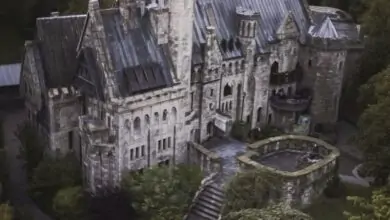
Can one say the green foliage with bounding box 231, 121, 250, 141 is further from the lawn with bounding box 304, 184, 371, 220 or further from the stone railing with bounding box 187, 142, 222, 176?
the lawn with bounding box 304, 184, 371, 220

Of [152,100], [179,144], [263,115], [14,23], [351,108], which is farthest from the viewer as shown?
[14,23]

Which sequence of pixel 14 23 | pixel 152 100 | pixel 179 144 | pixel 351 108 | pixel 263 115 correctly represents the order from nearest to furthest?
pixel 152 100
pixel 179 144
pixel 263 115
pixel 351 108
pixel 14 23

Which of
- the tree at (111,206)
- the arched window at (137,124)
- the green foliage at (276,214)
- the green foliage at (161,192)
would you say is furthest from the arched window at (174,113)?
the green foliage at (276,214)

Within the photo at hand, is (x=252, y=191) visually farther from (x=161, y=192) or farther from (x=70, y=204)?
(x=70, y=204)

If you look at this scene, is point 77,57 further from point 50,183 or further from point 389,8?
point 389,8

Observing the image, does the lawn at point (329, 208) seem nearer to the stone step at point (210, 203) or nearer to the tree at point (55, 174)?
the stone step at point (210, 203)

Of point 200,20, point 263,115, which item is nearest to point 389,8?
point 263,115

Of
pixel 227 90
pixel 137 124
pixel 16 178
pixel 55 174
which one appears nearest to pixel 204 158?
pixel 137 124
